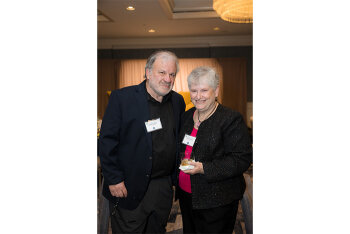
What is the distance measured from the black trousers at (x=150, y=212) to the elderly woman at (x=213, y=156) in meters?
0.17

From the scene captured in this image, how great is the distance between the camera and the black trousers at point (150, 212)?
1.79 m

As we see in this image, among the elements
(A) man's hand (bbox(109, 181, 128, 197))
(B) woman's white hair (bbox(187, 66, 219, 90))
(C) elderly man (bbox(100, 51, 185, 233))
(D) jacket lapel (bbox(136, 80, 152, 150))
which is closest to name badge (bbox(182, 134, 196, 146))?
(C) elderly man (bbox(100, 51, 185, 233))

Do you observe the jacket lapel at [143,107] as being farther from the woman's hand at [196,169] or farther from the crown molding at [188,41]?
the crown molding at [188,41]

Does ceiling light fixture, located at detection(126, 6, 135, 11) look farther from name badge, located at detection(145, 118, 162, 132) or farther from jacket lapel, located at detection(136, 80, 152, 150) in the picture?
name badge, located at detection(145, 118, 162, 132)

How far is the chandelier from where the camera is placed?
3.99m

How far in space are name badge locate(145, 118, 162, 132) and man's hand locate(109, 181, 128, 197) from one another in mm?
366

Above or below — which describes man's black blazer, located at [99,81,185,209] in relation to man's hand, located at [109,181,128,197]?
above

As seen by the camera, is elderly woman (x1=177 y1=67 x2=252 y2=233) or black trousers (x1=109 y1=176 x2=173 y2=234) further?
black trousers (x1=109 y1=176 x2=173 y2=234)

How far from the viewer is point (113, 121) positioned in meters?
1.67
